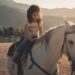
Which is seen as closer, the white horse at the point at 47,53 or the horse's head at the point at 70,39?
the horse's head at the point at 70,39

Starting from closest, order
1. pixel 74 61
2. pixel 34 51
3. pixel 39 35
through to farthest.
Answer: pixel 74 61 < pixel 34 51 < pixel 39 35

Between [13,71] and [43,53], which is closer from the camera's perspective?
[43,53]

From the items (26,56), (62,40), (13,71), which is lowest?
(13,71)

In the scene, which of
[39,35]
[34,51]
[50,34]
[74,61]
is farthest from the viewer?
[39,35]

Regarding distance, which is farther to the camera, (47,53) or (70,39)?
(47,53)

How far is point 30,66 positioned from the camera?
7.32 meters

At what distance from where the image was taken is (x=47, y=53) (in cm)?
714

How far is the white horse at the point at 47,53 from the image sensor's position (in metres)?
6.82

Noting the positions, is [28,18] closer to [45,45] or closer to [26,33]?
[26,33]

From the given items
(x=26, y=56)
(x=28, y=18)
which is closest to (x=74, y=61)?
(x=26, y=56)

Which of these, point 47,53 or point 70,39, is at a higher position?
point 70,39

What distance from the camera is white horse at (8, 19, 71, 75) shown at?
6.82 metres

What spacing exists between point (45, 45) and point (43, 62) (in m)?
0.39

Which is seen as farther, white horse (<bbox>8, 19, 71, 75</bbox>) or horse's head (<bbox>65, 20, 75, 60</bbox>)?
white horse (<bbox>8, 19, 71, 75</bbox>)
